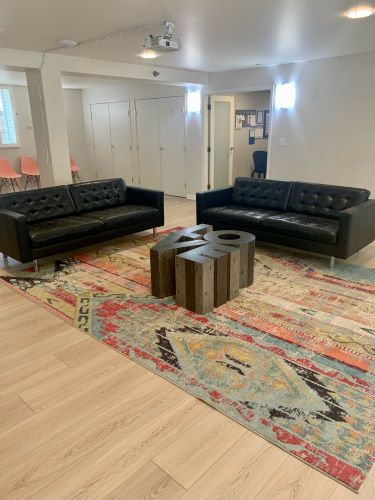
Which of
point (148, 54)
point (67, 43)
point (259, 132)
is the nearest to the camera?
point (67, 43)

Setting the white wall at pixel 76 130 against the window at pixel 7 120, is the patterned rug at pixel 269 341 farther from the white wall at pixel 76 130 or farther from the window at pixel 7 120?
the white wall at pixel 76 130

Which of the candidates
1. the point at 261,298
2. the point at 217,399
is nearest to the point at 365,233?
the point at 261,298

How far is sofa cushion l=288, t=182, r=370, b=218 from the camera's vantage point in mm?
4258

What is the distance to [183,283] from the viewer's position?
3109 mm

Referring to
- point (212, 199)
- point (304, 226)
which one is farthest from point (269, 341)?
point (212, 199)

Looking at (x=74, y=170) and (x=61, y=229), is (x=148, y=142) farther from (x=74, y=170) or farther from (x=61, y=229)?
(x=61, y=229)

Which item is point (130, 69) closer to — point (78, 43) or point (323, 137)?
point (78, 43)

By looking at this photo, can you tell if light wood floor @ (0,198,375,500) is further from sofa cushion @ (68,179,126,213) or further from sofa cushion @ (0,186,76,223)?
sofa cushion @ (68,179,126,213)

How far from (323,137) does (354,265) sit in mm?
2609

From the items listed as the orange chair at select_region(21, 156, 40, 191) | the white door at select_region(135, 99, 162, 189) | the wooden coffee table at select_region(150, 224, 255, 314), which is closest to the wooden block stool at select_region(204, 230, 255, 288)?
the wooden coffee table at select_region(150, 224, 255, 314)

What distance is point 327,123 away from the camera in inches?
226

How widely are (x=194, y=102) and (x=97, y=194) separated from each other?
134 inches

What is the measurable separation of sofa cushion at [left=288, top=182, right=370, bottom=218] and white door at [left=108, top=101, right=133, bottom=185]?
16.7 ft

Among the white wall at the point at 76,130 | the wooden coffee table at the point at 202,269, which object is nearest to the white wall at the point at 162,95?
the white wall at the point at 76,130
